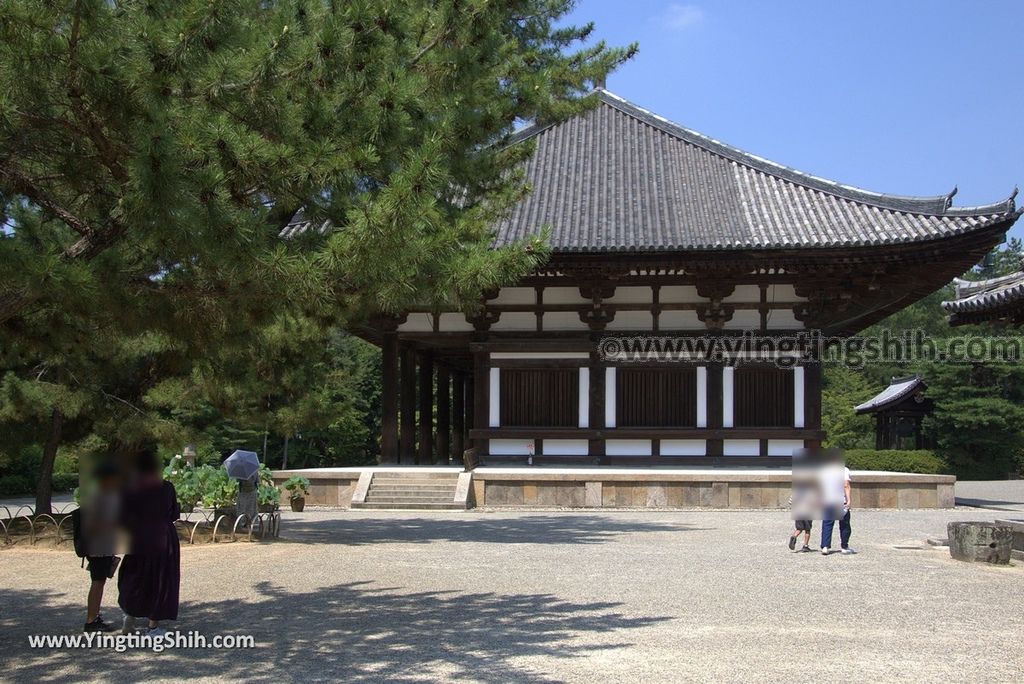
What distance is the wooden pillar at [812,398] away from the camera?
19484 millimetres

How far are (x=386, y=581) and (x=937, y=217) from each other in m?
14.1

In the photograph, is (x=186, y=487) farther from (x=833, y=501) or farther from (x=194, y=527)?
(x=833, y=501)

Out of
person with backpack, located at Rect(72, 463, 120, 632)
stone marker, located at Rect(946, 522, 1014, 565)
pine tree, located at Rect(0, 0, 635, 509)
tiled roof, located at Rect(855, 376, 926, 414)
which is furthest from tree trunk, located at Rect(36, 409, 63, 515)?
tiled roof, located at Rect(855, 376, 926, 414)

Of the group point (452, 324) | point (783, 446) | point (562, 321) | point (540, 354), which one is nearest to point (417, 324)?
point (452, 324)

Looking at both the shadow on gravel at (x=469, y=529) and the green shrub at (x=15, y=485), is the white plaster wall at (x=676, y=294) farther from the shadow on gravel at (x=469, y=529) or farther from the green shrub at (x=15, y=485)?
the green shrub at (x=15, y=485)

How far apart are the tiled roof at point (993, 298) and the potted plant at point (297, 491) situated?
11514mm

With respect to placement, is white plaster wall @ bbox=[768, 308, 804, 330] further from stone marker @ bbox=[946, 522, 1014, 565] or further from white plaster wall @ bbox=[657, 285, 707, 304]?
stone marker @ bbox=[946, 522, 1014, 565]

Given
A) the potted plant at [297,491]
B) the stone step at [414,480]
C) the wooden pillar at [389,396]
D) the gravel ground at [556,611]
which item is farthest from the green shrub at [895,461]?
the potted plant at [297,491]

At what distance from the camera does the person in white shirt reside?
37.8 ft

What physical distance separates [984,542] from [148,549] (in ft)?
29.5

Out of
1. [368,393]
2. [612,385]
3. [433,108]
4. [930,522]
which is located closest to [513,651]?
[433,108]

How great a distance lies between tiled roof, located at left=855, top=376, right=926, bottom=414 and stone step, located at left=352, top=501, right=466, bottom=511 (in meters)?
28.0

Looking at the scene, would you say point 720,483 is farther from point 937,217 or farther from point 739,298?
point 937,217

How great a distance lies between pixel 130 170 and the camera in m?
4.86
